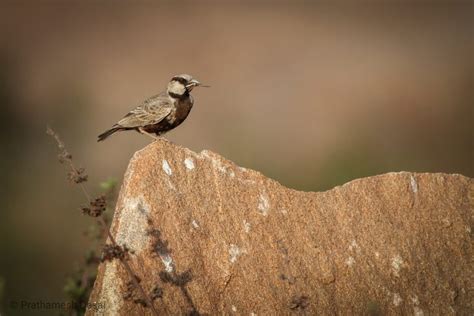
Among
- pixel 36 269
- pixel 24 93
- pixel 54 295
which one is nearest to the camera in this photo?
pixel 54 295

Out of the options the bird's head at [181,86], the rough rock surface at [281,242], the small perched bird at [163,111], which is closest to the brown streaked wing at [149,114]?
the small perched bird at [163,111]

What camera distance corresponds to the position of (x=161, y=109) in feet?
25.7

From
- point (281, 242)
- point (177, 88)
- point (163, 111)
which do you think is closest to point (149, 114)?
point (163, 111)

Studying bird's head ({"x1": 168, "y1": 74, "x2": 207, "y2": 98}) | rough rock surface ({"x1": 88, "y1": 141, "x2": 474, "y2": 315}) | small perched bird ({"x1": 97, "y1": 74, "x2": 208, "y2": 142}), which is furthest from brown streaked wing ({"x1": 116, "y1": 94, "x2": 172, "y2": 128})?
rough rock surface ({"x1": 88, "y1": 141, "x2": 474, "y2": 315})

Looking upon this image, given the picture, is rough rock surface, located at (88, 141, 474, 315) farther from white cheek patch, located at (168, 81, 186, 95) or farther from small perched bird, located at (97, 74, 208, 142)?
white cheek patch, located at (168, 81, 186, 95)

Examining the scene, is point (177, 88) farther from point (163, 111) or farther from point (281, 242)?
point (281, 242)

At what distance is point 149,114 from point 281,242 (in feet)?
8.35

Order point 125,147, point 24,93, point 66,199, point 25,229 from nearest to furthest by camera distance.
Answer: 1. point 25,229
2. point 66,199
3. point 125,147
4. point 24,93

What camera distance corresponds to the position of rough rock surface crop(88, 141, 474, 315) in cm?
539

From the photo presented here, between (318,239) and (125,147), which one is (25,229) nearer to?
(125,147)

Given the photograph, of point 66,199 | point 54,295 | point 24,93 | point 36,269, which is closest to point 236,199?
point 54,295

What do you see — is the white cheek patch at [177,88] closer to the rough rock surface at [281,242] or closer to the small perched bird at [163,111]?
the small perched bird at [163,111]

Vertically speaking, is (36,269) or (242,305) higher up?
(36,269)

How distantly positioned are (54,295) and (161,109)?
3917mm
